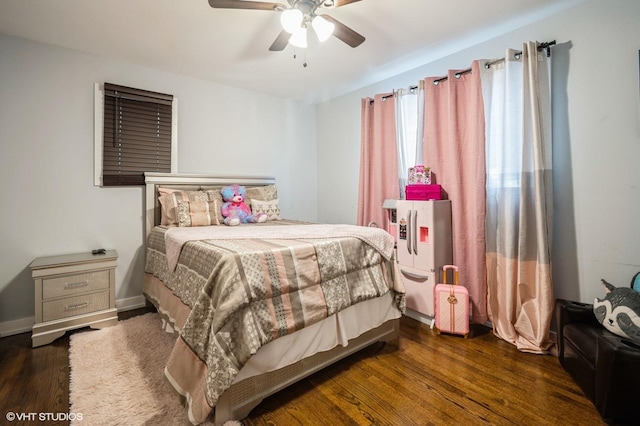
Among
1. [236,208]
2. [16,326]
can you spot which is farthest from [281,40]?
[16,326]

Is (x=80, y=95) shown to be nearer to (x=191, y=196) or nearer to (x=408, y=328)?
(x=191, y=196)

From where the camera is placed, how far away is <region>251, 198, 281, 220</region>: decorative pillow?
3.42 meters

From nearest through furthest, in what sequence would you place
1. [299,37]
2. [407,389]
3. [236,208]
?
[407,389] → [299,37] → [236,208]

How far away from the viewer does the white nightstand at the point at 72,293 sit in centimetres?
229

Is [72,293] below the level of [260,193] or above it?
below

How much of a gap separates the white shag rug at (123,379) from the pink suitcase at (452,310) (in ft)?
5.72

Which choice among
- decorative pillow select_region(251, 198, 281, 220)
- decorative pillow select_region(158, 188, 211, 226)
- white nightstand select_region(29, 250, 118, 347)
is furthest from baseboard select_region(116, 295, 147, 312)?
decorative pillow select_region(251, 198, 281, 220)

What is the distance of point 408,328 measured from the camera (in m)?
2.61

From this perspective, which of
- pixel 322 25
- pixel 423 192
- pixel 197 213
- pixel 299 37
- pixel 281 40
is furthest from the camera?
pixel 197 213

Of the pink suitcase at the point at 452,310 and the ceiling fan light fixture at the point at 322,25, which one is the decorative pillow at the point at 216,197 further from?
the pink suitcase at the point at 452,310

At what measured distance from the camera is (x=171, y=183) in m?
3.21

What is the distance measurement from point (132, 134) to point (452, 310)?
3.51 metres

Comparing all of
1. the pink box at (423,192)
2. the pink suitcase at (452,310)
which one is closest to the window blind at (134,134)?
the pink box at (423,192)

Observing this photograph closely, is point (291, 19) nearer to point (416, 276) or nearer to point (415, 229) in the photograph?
point (415, 229)
